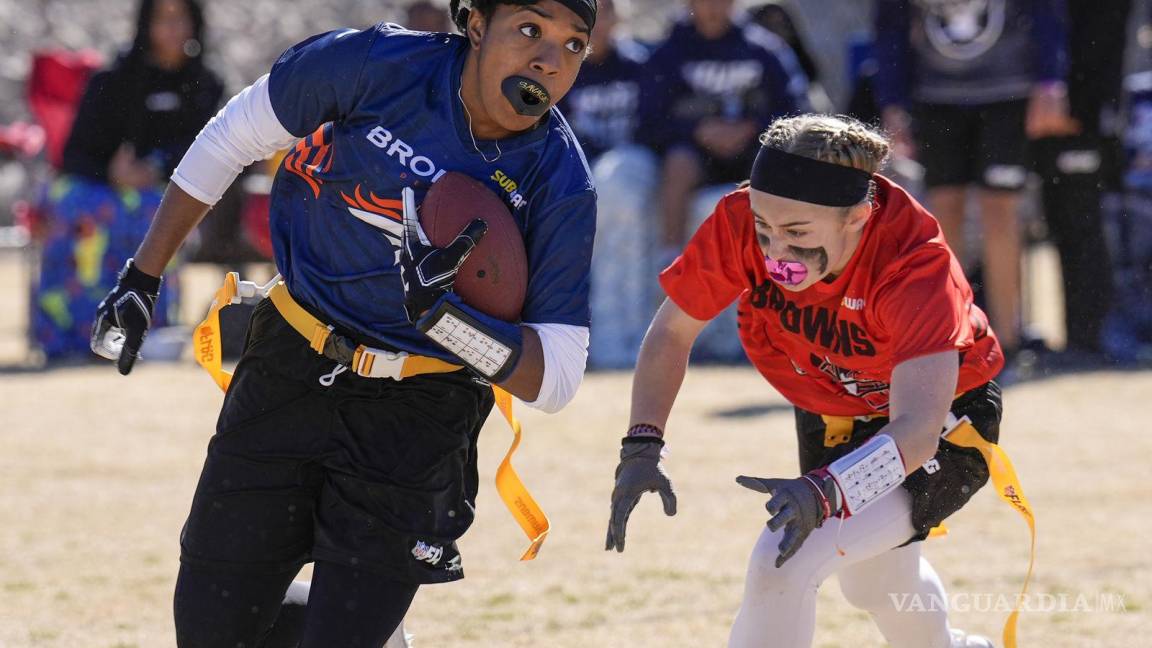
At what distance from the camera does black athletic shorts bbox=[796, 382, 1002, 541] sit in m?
3.62

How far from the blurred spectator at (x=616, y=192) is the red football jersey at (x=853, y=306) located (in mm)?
5388

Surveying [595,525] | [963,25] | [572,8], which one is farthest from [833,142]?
[963,25]

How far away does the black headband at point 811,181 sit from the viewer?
11.3 ft

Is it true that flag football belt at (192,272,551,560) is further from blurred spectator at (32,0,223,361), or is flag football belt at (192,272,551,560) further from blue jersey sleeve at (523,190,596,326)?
blurred spectator at (32,0,223,361)

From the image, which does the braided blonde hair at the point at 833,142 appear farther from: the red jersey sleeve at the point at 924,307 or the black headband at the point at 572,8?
the black headband at the point at 572,8

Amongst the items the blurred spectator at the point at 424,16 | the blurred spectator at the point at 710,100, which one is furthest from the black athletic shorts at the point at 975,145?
the blurred spectator at the point at 424,16

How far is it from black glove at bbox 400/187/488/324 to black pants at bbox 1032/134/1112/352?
6.44m

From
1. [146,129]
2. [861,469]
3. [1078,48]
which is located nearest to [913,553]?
[861,469]

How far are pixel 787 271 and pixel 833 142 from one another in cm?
30

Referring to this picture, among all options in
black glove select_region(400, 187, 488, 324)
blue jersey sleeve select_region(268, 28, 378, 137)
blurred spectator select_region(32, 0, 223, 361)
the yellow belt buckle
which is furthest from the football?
blurred spectator select_region(32, 0, 223, 361)

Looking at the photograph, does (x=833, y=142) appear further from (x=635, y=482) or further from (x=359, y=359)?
(x=359, y=359)

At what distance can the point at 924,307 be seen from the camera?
3.41 m

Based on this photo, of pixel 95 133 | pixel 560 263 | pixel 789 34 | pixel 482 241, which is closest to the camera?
pixel 482 241

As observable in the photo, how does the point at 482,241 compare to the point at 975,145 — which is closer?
the point at 482,241
